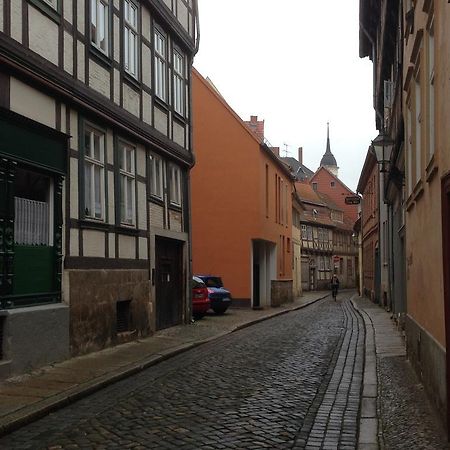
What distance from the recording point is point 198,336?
15523mm

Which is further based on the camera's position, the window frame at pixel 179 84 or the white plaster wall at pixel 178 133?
the window frame at pixel 179 84

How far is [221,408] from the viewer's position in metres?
7.67

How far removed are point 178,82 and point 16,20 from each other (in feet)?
28.9

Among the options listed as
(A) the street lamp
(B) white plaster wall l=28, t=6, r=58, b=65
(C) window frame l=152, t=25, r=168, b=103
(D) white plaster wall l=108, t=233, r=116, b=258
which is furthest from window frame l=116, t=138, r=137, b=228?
(A) the street lamp

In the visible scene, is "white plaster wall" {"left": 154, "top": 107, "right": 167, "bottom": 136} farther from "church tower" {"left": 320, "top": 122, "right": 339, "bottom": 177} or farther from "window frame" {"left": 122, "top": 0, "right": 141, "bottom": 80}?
"church tower" {"left": 320, "top": 122, "right": 339, "bottom": 177}

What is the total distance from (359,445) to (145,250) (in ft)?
30.4

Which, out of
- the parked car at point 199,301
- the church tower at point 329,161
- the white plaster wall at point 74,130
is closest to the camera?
the white plaster wall at point 74,130

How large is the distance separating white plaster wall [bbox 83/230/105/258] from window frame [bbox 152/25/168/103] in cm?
476

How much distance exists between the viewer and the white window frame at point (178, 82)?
1745cm

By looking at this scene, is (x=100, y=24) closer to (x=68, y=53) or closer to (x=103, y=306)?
(x=68, y=53)

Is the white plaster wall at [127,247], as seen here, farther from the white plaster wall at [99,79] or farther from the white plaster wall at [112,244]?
the white plaster wall at [99,79]

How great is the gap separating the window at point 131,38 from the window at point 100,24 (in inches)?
34.8

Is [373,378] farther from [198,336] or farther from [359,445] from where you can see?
[198,336]

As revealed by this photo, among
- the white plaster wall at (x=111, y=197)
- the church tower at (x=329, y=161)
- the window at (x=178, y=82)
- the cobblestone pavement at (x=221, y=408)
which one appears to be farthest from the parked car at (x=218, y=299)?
the church tower at (x=329, y=161)
